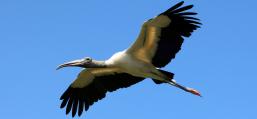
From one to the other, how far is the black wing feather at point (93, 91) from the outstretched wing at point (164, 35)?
1.02 meters

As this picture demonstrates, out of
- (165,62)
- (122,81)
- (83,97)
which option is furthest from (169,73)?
(83,97)

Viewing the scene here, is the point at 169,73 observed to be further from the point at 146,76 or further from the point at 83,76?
the point at 83,76

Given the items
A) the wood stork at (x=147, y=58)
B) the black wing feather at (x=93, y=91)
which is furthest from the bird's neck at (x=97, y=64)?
the black wing feather at (x=93, y=91)

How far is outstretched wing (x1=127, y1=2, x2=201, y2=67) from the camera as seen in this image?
17.8 metres

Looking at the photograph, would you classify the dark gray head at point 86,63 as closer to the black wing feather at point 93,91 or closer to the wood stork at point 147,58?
the wood stork at point 147,58

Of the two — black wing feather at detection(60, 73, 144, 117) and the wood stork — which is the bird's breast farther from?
black wing feather at detection(60, 73, 144, 117)

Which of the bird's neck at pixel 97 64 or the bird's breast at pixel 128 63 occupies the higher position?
the bird's neck at pixel 97 64

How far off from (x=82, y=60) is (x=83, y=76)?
0.94 m

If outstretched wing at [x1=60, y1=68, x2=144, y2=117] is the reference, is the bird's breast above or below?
below

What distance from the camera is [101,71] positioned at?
769 inches

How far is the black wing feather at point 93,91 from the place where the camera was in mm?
19453

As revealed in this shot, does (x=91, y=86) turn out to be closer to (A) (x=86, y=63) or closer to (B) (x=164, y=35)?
(A) (x=86, y=63)

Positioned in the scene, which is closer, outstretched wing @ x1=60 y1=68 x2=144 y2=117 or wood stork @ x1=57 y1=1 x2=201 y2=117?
wood stork @ x1=57 y1=1 x2=201 y2=117

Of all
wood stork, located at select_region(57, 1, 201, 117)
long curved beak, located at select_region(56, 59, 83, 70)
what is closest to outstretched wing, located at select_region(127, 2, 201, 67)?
wood stork, located at select_region(57, 1, 201, 117)
